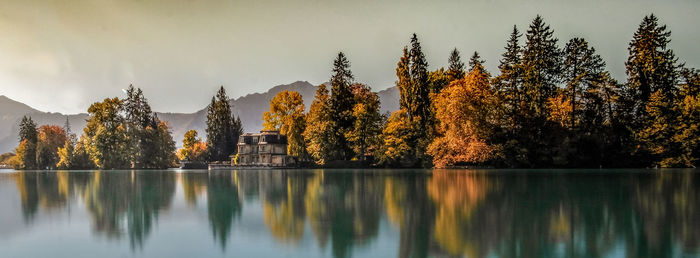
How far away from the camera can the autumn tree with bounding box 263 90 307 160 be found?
58219 mm

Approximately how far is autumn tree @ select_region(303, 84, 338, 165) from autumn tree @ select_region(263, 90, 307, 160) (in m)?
1.99

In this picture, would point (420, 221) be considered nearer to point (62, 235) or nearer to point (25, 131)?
point (62, 235)

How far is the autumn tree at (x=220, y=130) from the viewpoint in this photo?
77750 mm

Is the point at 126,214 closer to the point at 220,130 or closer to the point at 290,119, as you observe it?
the point at 290,119

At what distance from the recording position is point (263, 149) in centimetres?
7106

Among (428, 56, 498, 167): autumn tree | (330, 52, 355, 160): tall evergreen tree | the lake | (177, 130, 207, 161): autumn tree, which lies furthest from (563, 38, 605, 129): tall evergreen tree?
(177, 130, 207, 161): autumn tree

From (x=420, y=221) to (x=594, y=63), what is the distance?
138 ft

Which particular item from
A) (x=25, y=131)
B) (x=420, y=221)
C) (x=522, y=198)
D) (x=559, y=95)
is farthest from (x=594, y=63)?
(x=25, y=131)

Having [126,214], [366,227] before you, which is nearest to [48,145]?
[126,214]

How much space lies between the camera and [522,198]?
15195mm

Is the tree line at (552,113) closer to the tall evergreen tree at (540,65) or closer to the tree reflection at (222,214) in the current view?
the tall evergreen tree at (540,65)

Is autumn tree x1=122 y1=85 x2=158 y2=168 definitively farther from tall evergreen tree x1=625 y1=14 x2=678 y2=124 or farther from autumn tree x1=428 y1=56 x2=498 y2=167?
tall evergreen tree x1=625 y1=14 x2=678 y2=124

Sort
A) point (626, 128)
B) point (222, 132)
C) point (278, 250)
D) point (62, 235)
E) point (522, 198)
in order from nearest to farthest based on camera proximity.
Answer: point (278, 250), point (62, 235), point (522, 198), point (626, 128), point (222, 132)

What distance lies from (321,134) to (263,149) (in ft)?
64.9
